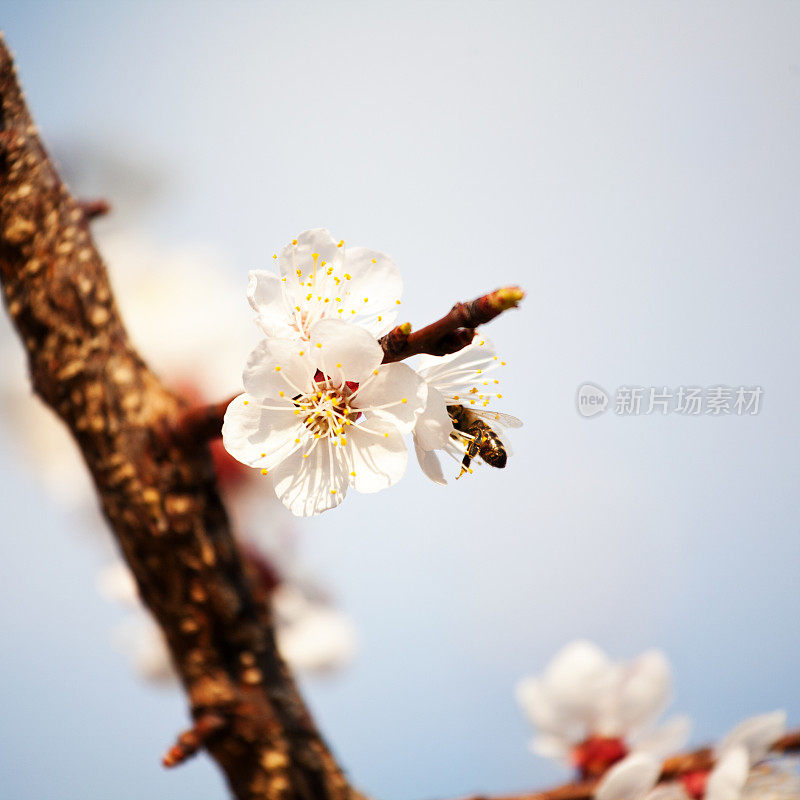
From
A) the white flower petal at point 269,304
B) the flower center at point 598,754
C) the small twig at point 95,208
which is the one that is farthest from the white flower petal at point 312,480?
the flower center at point 598,754

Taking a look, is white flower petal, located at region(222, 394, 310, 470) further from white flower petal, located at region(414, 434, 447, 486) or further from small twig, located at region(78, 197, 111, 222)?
small twig, located at region(78, 197, 111, 222)

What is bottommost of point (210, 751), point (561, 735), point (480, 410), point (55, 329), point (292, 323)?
point (561, 735)

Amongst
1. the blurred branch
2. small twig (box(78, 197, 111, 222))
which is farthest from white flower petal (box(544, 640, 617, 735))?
small twig (box(78, 197, 111, 222))

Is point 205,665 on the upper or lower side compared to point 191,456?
lower

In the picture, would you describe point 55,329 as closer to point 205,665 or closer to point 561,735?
point 205,665

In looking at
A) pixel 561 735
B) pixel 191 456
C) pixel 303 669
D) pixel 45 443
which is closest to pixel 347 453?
pixel 191 456

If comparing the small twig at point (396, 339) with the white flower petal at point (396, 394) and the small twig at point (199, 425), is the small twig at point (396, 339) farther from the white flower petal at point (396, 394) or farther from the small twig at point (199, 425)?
the small twig at point (199, 425)

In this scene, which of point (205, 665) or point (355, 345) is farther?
point (205, 665)
